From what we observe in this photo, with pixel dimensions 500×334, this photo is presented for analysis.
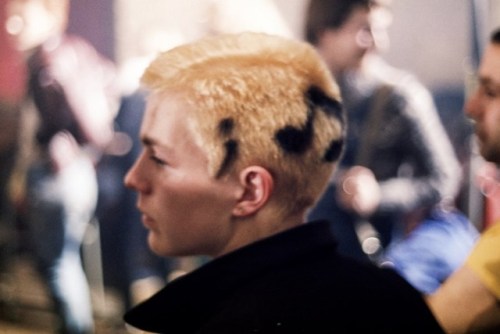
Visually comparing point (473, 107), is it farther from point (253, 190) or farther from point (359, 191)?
point (253, 190)

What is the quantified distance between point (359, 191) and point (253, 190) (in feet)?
1.44

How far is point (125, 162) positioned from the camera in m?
1.80

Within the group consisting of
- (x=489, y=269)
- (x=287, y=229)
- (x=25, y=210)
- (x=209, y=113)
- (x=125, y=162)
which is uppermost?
(x=209, y=113)

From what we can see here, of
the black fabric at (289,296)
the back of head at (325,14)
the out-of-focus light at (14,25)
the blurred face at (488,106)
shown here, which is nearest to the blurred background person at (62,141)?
the out-of-focus light at (14,25)

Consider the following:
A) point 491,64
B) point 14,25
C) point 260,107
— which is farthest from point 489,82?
point 14,25

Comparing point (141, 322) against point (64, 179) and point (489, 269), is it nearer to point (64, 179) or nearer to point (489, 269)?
point (489, 269)

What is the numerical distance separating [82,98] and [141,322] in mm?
844

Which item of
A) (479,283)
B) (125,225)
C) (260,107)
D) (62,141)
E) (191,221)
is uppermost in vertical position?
(260,107)

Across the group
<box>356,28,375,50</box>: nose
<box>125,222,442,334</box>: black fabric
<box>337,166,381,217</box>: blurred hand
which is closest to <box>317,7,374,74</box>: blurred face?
<box>356,28,375,50</box>: nose

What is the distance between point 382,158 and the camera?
5.14 ft

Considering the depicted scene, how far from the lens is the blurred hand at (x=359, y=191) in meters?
1.57

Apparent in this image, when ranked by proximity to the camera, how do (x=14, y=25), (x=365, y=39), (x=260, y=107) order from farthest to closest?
(x=14, y=25) → (x=365, y=39) → (x=260, y=107)

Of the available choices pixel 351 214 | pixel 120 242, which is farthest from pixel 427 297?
pixel 120 242

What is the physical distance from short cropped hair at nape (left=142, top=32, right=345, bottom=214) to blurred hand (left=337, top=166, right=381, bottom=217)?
314mm
